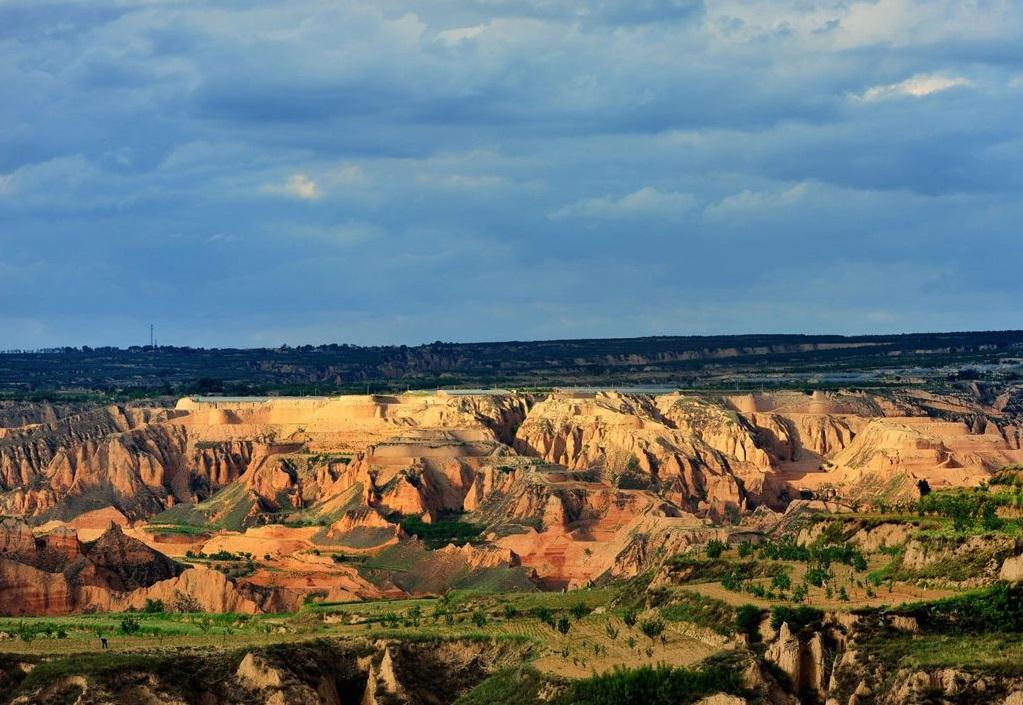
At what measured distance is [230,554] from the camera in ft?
452

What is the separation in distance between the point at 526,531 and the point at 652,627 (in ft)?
239

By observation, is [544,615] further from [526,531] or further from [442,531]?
[442,531]

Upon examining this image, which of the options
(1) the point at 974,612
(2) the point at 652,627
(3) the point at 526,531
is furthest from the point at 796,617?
(3) the point at 526,531

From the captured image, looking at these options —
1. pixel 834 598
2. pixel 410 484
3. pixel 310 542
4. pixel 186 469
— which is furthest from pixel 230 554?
pixel 834 598

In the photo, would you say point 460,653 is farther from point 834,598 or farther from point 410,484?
point 410,484

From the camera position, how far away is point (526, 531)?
5448 inches

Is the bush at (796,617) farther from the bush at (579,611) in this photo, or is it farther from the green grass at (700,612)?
the bush at (579,611)

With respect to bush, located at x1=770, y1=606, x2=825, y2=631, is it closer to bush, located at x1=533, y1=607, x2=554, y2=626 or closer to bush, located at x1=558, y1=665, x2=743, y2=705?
bush, located at x1=558, y1=665, x2=743, y2=705

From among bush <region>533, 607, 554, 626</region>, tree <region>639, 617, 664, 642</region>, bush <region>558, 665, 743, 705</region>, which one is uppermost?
tree <region>639, 617, 664, 642</region>

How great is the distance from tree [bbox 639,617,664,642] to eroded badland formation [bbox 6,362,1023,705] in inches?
14.2

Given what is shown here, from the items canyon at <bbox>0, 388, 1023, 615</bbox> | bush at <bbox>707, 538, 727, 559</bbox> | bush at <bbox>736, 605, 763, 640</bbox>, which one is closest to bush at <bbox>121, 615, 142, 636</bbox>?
canyon at <bbox>0, 388, 1023, 615</bbox>

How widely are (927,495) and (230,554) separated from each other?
65.6 metres

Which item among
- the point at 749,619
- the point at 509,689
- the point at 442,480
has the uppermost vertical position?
the point at 749,619

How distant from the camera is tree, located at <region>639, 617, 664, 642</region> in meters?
64.8
